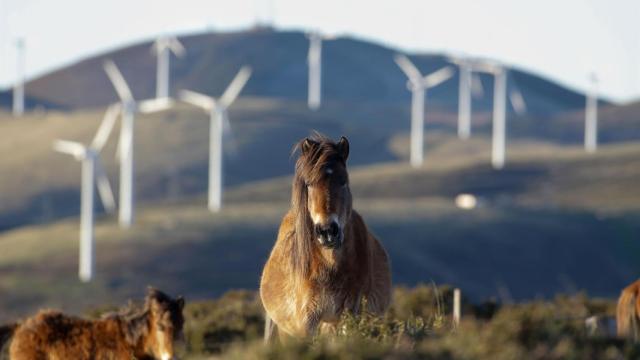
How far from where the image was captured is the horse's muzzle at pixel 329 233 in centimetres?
1423

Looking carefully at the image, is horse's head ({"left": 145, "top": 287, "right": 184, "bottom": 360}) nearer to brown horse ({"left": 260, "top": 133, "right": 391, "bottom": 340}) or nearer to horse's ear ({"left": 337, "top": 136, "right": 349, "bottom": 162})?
brown horse ({"left": 260, "top": 133, "right": 391, "bottom": 340})

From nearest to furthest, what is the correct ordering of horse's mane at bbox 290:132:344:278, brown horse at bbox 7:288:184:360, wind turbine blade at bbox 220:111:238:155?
horse's mane at bbox 290:132:344:278, brown horse at bbox 7:288:184:360, wind turbine blade at bbox 220:111:238:155

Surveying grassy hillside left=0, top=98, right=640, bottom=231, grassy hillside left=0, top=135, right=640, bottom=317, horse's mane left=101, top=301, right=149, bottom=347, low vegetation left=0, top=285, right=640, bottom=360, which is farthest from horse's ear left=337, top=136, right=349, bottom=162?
grassy hillside left=0, top=98, right=640, bottom=231

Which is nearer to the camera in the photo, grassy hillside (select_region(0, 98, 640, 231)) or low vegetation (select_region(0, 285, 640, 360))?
low vegetation (select_region(0, 285, 640, 360))

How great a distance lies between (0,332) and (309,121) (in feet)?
576

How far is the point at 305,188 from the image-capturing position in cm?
1493

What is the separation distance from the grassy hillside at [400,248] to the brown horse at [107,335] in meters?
60.3

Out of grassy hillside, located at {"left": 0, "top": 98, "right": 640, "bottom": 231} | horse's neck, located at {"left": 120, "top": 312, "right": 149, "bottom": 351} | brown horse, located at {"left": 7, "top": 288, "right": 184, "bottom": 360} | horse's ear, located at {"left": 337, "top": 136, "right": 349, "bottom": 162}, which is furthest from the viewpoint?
grassy hillside, located at {"left": 0, "top": 98, "right": 640, "bottom": 231}

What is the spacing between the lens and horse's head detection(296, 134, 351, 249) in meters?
14.3

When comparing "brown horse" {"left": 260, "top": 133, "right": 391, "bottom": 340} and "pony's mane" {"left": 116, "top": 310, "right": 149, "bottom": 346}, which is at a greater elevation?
"brown horse" {"left": 260, "top": 133, "right": 391, "bottom": 340}

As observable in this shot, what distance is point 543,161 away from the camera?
15638cm

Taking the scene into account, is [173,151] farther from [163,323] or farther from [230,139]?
[163,323]

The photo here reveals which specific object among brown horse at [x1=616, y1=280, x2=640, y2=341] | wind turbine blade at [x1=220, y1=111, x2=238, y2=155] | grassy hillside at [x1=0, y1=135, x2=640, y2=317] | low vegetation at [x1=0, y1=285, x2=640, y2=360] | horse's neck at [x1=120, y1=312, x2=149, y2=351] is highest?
wind turbine blade at [x1=220, y1=111, x2=238, y2=155]

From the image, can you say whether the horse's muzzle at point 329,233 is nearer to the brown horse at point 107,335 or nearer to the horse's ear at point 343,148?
the horse's ear at point 343,148
